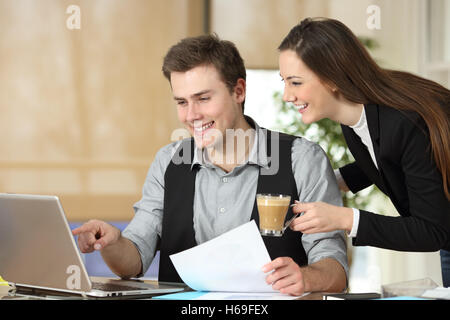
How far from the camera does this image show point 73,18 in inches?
186

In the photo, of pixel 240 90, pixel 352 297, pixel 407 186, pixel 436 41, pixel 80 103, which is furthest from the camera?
pixel 80 103

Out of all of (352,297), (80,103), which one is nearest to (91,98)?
(80,103)

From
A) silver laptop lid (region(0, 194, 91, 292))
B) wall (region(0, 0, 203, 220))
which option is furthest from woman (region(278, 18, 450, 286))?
wall (region(0, 0, 203, 220))

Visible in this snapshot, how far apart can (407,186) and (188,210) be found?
735 millimetres

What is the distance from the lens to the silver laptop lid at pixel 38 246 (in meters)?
1.37

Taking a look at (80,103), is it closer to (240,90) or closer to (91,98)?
(91,98)

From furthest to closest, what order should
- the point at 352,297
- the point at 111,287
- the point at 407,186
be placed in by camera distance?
the point at 407,186 < the point at 111,287 < the point at 352,297

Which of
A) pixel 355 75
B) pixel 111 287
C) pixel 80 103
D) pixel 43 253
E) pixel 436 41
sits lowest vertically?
pixel 111 287

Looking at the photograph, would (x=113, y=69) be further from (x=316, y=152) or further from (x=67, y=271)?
(x=67, y=271)

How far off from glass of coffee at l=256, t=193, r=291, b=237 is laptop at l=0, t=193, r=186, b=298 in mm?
286

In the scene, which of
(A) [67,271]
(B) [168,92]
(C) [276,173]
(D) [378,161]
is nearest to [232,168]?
(C) [276,173]

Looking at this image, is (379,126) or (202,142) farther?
(202,142)

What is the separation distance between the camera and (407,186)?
5.56ft

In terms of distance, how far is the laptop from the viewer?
4.51 ft
